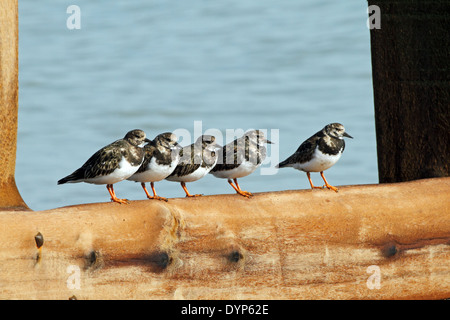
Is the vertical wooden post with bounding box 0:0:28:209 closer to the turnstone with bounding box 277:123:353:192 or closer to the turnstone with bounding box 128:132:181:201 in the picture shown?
the turnstone with bounding box 128:132:181:201

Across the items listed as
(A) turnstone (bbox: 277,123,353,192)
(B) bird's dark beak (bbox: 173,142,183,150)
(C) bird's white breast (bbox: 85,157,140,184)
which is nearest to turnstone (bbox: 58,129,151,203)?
(C) bird's white breast (bbox: 85,157,140,184)

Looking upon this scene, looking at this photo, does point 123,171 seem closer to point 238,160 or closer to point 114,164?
point 114,164

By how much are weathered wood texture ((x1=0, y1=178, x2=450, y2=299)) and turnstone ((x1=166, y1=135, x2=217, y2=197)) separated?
3.00 ft

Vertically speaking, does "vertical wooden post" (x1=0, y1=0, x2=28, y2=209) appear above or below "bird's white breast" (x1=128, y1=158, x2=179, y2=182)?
above

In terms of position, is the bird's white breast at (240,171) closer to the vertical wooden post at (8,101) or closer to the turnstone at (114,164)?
the turnstone at (114,164)

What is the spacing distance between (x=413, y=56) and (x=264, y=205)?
1.59 m

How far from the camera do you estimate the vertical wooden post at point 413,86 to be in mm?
5188

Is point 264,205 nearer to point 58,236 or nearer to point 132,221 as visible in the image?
point 132,221

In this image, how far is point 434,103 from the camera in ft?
17.1

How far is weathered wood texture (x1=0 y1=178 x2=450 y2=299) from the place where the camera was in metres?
4.04

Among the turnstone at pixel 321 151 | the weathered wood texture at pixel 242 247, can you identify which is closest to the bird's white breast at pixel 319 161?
the turnstone at pixel 321 151

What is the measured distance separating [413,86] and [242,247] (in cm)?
177

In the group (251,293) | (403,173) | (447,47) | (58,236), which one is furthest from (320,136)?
(58,236)

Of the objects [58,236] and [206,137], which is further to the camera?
[206,137]
